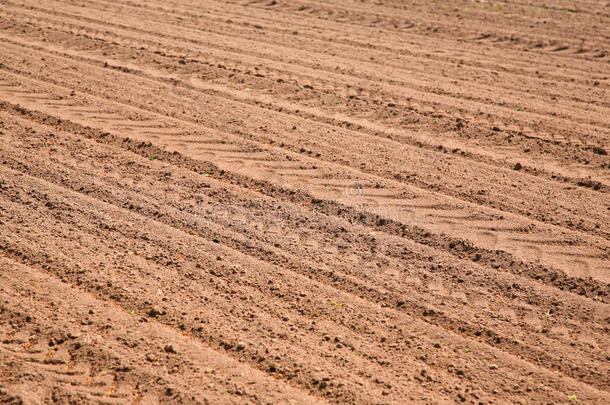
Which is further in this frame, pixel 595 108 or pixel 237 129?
pixel 595 108

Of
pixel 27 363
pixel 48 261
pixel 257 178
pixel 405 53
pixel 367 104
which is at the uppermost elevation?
pixel 405 53

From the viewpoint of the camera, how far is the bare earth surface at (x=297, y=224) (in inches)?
139

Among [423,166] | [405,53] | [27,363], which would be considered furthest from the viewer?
[405,53]

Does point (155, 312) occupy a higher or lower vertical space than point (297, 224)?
lower

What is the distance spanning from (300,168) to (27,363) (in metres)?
3.15

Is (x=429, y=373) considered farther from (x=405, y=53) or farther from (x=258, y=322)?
(x=405, y=53)

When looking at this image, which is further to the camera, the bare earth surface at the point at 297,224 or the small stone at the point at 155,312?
the small stone at the point at 155,312

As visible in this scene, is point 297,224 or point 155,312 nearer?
point 155,312

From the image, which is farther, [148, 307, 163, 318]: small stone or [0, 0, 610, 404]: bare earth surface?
[148, 307, 163, 318]: small stone

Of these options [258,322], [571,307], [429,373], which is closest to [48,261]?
[258,322]

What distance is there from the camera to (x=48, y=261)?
4227 millimetres

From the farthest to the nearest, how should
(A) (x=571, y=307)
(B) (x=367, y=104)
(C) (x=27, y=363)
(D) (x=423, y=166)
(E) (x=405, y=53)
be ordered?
(E) (x=405, y=53) < (B) (x=367, y=104) < (D) (x=423, y=166) < (A) (x=571, y=307) < (C) (x=27, y=363)

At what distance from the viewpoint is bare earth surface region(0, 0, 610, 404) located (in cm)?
354

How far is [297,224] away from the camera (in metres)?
4.91
